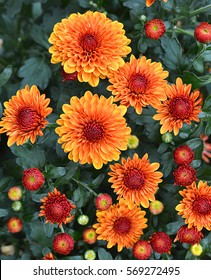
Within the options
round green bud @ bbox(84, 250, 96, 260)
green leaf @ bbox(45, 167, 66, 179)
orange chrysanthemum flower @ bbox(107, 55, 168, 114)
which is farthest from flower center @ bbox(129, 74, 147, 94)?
round green bud @ bbox(84, 250, 96, 260)

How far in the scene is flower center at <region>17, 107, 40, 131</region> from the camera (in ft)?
4.38

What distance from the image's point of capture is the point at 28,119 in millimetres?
1333

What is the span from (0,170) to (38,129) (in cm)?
40

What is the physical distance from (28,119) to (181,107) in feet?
1.41

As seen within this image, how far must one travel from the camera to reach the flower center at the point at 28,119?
133cm

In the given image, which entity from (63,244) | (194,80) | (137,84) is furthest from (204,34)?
(63,244)

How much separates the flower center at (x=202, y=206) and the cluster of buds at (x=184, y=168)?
6cm

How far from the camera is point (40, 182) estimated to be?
4.47ft

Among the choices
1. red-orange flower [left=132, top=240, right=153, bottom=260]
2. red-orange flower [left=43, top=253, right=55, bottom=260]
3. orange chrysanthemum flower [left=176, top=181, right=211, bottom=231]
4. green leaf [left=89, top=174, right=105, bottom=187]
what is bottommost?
red-orange flower [left=43, top=253, right=55, bottom=260]

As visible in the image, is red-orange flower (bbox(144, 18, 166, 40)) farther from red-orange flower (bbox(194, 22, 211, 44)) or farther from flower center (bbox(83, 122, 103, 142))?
flower center (bbox(83, 122, 103, 142))

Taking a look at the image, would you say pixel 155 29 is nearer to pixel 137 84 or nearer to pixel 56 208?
pixel 137 84

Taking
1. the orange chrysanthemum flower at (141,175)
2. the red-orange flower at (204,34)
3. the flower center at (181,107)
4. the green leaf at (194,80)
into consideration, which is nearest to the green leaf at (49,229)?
the orange chrysanthemum flower at (141,175)

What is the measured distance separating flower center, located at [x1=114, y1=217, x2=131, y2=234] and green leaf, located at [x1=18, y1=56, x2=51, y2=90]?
0.60 metres

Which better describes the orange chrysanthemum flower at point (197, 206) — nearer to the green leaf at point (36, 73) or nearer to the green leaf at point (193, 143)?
the green leaf at point (193, 143)
